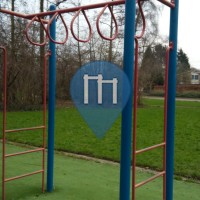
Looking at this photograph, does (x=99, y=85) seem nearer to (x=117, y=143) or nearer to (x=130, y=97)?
(x=130, y=97)

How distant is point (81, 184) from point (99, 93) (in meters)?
1.95

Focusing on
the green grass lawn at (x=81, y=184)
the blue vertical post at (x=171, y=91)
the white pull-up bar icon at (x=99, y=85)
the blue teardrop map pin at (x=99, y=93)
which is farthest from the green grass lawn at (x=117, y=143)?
the white pull-up bar icon at (x=99, y=85)

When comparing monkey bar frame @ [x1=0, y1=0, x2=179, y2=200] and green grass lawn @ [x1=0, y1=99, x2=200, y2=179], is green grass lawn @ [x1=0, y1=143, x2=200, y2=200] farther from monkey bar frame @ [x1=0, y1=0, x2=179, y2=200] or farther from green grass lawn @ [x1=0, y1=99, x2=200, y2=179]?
green grass lawn @ [x1=0, y1=99, x2=200, y2=179]

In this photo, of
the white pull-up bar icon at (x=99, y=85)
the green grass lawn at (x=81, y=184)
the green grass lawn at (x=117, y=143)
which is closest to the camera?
the white pull-up bar icon at (x=99, y=85)

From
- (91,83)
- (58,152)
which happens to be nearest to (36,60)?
(58,152)

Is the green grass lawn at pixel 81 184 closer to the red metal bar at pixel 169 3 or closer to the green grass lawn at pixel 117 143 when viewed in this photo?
the green grass lawn at pixel 117 143

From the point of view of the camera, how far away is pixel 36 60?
14.6m

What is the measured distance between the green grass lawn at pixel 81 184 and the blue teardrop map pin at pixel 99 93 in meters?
1.20

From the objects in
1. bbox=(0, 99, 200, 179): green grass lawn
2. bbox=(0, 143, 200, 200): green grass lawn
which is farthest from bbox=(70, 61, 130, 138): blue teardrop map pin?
bbox=(0, 99, 200, 179): green grass lawn

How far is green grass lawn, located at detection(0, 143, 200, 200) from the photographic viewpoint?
3686mm

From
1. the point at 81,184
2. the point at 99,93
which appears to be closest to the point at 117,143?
the point at 81,184

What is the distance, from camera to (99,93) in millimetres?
2562

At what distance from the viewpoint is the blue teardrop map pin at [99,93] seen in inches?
97.9

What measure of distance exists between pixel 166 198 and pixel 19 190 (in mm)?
1798
